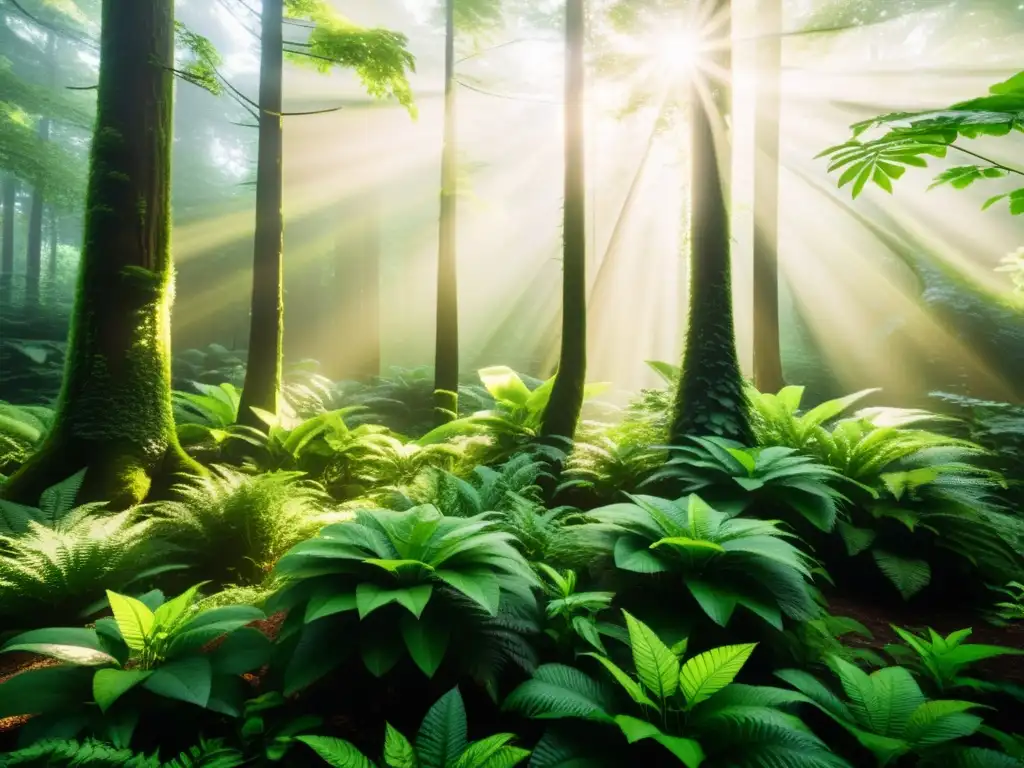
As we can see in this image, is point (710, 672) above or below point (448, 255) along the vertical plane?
below

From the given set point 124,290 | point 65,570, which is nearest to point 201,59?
point 124,290

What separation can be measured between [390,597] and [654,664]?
41.5 inches

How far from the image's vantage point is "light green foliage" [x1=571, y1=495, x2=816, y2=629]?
2514 millimetres

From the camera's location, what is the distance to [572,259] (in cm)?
642

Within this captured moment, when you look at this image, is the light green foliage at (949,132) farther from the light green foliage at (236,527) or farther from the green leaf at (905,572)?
the light green foliage at (236,527)

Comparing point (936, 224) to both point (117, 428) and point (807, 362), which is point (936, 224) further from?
point (117, 428)

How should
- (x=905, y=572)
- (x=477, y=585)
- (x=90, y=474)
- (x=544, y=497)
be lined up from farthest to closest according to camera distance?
(x=544, y=497)
(x=90, y=474)
(x=905, y=572)
(x=477, y=585)

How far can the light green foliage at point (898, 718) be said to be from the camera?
6.31 ft

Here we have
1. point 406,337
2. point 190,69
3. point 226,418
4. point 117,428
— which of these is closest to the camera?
point 117,428

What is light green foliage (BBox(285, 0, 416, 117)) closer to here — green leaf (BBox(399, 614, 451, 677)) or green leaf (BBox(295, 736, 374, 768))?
green leaf (BBox(399, 614, 451, 677))

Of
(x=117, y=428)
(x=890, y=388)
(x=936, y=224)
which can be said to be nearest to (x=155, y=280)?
(x=117, y=428)

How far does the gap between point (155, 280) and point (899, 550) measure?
635cm

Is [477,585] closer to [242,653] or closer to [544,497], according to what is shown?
[242,653]

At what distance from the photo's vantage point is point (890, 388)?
10969 millimetres
